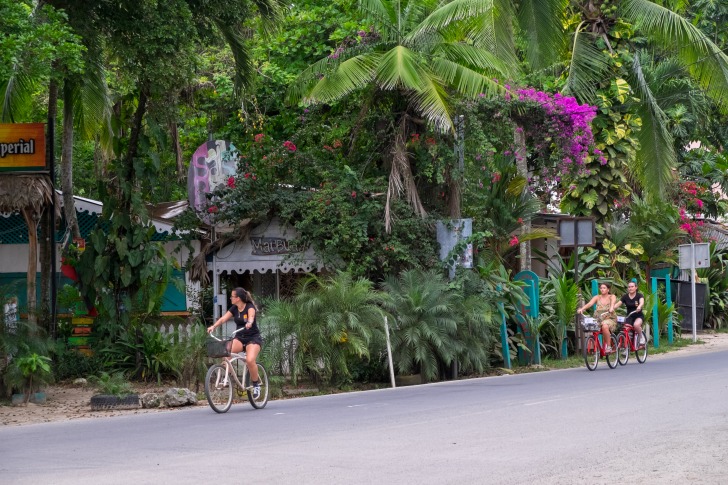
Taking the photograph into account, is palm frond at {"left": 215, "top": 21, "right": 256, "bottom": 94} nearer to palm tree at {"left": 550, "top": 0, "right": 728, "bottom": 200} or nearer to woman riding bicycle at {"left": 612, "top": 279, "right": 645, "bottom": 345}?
palm tree at {"left": 550, "top": 0, "right": 728, "bottom": 200}

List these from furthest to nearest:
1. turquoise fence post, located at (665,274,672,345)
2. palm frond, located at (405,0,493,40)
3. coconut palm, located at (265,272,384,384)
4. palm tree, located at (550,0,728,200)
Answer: turquoise fence post, located at (665,274,672,345), palm tree, located at (550,0,728,200), palm frond, located at (405,0,493,40), coconut palm, located at (265,272,384,384)

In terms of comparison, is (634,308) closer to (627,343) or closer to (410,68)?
(627,343)

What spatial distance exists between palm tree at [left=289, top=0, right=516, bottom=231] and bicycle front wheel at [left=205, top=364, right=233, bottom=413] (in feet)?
19.3

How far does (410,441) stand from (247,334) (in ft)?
13.5

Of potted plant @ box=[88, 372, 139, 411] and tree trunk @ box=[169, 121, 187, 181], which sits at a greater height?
tree trunk @ box=[169, 121, 187, 181]

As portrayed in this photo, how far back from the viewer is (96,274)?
17500 mm

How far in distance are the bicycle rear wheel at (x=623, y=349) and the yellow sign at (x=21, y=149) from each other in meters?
11.6

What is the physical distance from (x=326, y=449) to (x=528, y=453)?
1924 millimetres

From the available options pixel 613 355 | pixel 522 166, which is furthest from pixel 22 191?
pixel 522 166

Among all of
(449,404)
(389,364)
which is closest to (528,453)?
(449,404)

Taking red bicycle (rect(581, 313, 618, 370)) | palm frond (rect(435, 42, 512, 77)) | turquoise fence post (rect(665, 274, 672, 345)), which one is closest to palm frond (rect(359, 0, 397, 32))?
palm frond (rect(435, 42, 512, 77))

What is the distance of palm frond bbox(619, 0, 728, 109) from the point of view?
77.0ft

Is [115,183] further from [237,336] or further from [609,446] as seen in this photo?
[609,446]

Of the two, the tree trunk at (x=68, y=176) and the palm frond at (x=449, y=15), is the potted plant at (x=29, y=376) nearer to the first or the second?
the tree trunk at (x=68, y=176)
